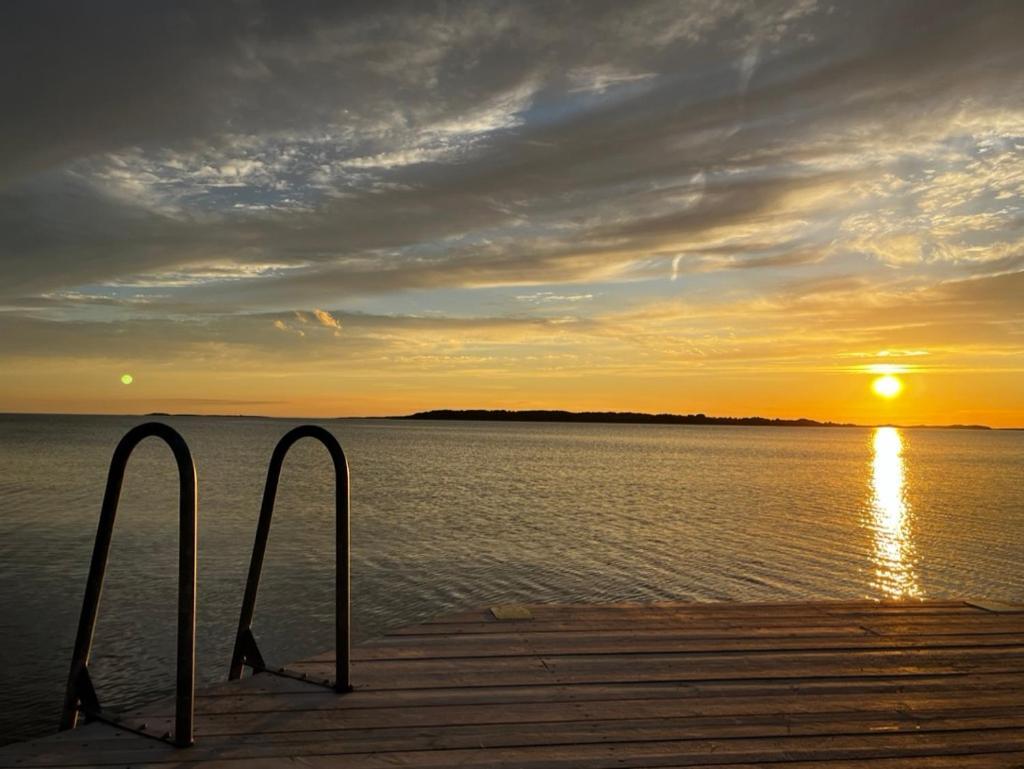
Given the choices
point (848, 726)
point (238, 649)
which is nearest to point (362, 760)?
point (238, 649)

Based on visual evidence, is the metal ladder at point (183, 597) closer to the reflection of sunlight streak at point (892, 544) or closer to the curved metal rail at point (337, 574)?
the curved metal rail at point (337, 574)

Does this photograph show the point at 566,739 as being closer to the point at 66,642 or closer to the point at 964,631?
the point at 964,631

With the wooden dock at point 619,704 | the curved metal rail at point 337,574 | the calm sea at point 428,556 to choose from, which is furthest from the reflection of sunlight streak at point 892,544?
the curved metal rail at point 337,574

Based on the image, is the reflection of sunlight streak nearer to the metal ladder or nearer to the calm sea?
the calm sea

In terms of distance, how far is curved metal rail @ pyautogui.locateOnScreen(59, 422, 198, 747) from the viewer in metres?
3.41

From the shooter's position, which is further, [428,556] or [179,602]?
[428,556]

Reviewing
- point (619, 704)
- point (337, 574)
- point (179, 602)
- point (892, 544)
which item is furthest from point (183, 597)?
point (892, 544)

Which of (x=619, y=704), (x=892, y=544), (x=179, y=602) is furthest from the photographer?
(x=892, y=544)

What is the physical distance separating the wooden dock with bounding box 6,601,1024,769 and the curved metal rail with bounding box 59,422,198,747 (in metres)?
0.17

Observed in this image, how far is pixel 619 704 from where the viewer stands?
4.03 m

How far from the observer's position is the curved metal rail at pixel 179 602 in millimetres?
3408

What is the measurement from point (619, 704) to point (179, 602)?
217 centimetres

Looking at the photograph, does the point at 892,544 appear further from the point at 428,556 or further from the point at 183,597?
the point at 183,597

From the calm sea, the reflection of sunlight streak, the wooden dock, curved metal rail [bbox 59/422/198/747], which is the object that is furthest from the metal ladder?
the reflection of sunlight streak
